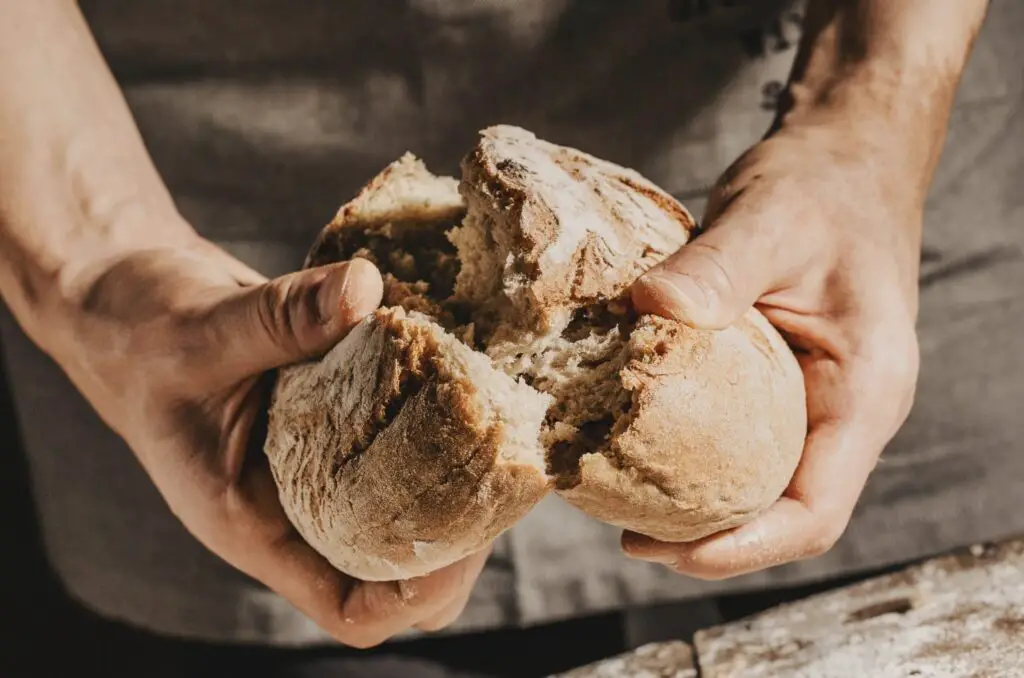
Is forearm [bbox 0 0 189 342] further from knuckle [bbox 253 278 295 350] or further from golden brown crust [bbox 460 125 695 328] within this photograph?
golden brown crust [bbox 460 125 695 328]

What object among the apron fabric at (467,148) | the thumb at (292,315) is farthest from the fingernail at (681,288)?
the apron fabric at (467,148)

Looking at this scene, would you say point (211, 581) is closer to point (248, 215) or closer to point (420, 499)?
point (248, 215)

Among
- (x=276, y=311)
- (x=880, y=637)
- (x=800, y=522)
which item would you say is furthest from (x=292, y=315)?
(x=880, y=637)

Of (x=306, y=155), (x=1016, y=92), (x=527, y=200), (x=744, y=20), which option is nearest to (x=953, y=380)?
(x=1016, y=92)

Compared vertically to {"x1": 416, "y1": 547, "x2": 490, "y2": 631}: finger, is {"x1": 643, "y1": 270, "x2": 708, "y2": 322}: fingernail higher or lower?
higher

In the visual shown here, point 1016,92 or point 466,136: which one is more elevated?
point 466,136

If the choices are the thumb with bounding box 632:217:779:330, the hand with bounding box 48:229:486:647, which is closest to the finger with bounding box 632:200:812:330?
the thumb with bounding box 632:217:779:330
